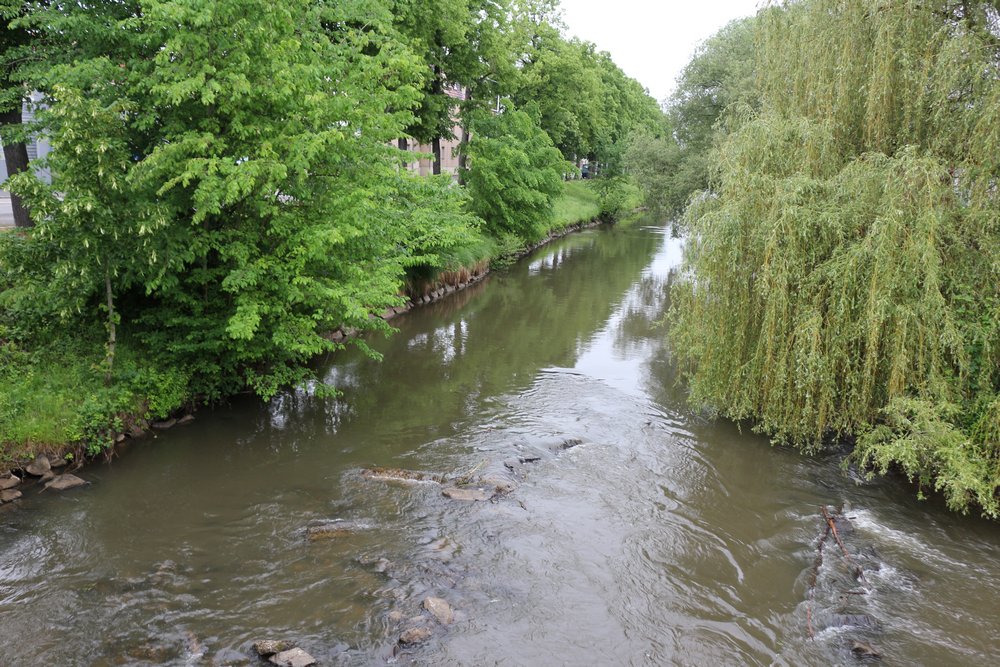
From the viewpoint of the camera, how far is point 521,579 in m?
8.38

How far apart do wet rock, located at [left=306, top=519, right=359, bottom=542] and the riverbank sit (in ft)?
14.0

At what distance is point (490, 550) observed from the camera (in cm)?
895

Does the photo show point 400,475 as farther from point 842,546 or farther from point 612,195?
point 612,195

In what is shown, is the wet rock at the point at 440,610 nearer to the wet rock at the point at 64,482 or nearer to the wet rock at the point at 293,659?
the wet rock at the point at 293,659

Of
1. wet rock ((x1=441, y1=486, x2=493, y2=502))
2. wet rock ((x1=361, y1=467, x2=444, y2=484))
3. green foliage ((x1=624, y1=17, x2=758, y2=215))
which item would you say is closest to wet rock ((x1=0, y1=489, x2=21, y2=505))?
wet rock ((x1=361, y1=467, x2=444, y2=484))

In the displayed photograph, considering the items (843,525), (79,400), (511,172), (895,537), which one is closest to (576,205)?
(511,172)

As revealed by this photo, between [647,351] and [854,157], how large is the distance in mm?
8389

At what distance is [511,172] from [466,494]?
20976 millimetres

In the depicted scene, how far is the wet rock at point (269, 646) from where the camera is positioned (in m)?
6.91

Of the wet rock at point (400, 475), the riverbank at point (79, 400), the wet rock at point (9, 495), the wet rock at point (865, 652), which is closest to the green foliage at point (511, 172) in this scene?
the riverbank at point (79, 400)

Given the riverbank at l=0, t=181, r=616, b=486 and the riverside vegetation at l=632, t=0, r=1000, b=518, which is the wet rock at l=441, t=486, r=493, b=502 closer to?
the riverside vegetation at l=632, t=0, r=1000, b=518

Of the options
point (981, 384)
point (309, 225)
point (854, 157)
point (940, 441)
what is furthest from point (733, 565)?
point (309, 225)

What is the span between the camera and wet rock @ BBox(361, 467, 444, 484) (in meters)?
10.8

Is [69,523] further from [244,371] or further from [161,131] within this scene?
[161,131]
